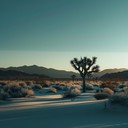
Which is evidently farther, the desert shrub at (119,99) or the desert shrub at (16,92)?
the desert shrub at (16,92)

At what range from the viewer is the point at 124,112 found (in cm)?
1673

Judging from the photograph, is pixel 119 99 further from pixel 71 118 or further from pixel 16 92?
pixel 16 92

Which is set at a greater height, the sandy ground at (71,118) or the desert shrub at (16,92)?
the desert shrub at (16,92)

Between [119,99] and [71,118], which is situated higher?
[119,99]

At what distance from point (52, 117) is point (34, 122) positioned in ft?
5.46

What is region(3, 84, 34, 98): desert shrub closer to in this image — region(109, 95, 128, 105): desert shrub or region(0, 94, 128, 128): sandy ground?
region(0, 94, 128, 128): sandy ground

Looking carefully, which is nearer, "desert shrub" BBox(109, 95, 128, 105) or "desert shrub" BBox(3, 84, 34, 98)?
"desert shrub" BBox(109, 95, 128, 105)

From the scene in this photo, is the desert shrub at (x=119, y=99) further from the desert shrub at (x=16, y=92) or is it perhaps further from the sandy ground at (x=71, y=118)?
the desert shrub at (x=16, y=92)

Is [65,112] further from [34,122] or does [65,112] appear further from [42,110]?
[34,122]

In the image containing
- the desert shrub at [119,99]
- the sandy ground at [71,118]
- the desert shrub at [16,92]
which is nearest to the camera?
the sandy ground at [71,118]

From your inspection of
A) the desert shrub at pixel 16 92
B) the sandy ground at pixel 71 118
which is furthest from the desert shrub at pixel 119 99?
the desert shrub at pixel 16 92

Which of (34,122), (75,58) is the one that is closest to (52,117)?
(34,122)

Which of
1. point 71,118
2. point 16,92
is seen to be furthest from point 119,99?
point 16,92

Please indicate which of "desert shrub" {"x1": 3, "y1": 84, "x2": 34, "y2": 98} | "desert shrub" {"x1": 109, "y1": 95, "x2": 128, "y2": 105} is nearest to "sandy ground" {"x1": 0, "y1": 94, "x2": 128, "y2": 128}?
"desert shrub" {"x1": 109, "y1": 95, "x2": 128, "y2": 105}
